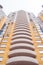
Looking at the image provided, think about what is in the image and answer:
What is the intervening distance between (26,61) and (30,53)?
0.48 m

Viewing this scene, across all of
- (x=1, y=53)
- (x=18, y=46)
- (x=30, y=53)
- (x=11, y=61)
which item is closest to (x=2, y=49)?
(x=1, y=53)

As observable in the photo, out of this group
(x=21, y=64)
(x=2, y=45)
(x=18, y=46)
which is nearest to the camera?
(x=21, y=64)

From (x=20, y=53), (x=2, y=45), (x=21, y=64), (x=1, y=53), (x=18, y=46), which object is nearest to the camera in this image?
(x=21, y=64)

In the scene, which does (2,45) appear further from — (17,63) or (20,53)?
(17,63)

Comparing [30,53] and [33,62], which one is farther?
[30,53]

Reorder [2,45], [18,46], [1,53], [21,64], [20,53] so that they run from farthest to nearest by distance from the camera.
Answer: [2,45] < [1,53] < [18,46] < [20,53] < [21,64]

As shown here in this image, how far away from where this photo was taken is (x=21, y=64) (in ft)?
7.95

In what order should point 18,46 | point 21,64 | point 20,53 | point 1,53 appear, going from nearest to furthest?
point 21,64 → point 20,53 → point 18,46 → point 1,53

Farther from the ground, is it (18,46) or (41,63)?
(18,46)

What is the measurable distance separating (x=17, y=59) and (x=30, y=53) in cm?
46

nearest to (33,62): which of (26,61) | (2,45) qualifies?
(26,61)

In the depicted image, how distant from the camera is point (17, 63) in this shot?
2.43 m

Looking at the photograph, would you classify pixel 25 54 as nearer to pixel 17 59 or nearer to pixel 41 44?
pixel 17 59

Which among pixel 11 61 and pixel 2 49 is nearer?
pixel 11 61
